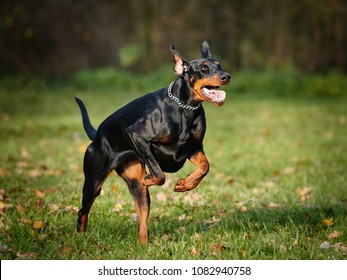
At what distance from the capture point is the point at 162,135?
418 cm

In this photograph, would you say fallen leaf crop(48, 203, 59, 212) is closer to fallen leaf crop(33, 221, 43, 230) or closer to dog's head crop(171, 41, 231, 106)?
fallen leaf crop(33, 221, 43, 230)

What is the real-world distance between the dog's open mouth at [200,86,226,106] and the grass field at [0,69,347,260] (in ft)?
3.84

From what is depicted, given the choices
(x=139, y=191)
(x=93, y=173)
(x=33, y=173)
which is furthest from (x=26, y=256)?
(x=33, y=173)

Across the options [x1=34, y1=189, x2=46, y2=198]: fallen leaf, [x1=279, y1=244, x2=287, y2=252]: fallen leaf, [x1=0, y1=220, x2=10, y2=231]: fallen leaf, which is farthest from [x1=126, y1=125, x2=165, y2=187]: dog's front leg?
[x1=34, y1=189, x2=46, y2=198]: fallen leaf

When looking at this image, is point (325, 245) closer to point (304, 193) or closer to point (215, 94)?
point (215, 94)

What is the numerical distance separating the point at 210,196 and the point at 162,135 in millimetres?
2519

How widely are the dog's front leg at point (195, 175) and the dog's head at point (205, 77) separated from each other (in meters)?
0.48

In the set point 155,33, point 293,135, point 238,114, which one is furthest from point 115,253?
point 155,33

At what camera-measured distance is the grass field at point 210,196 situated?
434 centimetres

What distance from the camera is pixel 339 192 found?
708cm

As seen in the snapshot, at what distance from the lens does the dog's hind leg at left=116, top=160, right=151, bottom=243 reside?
446 cm

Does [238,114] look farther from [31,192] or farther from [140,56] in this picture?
[140,56]

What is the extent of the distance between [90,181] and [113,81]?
21.8 m
